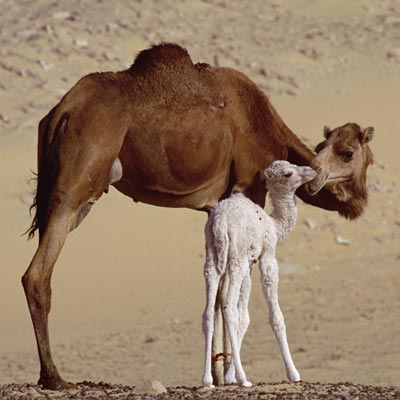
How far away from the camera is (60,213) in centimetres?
1377

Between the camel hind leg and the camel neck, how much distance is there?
1406 mm

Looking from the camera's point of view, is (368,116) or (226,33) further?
(226,33)

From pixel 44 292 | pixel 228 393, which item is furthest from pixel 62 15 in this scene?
pixel 228 393

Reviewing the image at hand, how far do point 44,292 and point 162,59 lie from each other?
7.52 feet

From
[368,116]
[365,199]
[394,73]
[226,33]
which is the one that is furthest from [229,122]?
[226,33]

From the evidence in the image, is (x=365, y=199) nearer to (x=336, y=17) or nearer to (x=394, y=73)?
(x=394, y=73)

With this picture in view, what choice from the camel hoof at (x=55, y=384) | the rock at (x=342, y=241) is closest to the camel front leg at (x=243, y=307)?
the camel hoof at (x=55, y=384)

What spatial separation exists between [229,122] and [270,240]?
5.62 ft

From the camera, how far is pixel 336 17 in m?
36.6

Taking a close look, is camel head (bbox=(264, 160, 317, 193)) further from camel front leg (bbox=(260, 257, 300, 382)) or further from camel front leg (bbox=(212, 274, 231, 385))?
camel front leg (bbox=(212, 274, 231, 385))

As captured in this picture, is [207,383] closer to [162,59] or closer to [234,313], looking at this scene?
[234,313]

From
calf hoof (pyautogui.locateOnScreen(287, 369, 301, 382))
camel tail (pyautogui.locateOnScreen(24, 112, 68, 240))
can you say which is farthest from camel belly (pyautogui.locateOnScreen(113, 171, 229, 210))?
calf hoof (pyautogui.locateOnScreen(287, 369, 301, 382))

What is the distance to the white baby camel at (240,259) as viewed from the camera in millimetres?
12742

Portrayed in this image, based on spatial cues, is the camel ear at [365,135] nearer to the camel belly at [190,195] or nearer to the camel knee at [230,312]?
the camel belly at [190,195]
